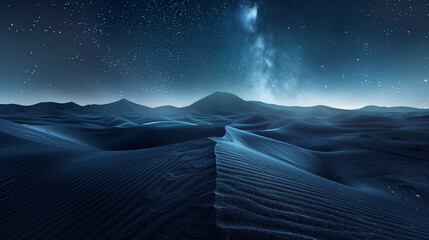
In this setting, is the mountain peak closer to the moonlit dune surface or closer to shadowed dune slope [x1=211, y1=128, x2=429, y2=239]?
the moonlit dune surface

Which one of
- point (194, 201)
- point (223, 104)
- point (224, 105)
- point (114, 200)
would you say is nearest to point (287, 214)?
point (194, 201)

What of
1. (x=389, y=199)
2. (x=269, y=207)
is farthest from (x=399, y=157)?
(x=269, y=207)

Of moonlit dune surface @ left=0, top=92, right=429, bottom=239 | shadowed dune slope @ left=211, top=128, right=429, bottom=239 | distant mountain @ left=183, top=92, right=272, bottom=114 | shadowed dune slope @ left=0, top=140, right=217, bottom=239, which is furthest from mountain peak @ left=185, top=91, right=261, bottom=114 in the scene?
shadowed dune slope @ left=211, top=128, right=429, bottom=239

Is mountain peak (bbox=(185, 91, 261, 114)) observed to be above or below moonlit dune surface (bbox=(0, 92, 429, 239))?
above

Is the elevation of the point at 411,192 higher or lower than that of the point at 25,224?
lower

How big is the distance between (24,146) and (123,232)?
6880mm

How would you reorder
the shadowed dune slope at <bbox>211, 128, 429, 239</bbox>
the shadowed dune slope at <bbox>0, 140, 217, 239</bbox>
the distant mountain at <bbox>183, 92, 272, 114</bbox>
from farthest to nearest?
the distant mountain at <bbox>183, 92, 272, 114</bbox> < the shadowed dune slope at <bbox>0, 140, 217, 239</bbox> < the shadowed dune slope at <bbox>211, 128, 429, 239</bbox>

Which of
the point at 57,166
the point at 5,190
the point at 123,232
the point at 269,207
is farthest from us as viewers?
the point at 57,166

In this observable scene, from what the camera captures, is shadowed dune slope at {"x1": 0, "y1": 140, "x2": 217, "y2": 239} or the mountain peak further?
the mountain peak

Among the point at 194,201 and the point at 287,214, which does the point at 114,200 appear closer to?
the point at 194,201

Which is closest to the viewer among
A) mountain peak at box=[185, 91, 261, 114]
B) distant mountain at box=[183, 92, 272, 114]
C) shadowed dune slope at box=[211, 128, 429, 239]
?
shadowed dune slope at box=[211, 128, 429, 239]

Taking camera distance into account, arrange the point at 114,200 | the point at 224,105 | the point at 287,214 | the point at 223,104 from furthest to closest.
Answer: the point at 223,104, the point at 224,105, the point at 114,200, the point at 287,214

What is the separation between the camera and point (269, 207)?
1.71 meters

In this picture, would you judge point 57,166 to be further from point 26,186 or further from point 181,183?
point 181,183
